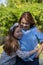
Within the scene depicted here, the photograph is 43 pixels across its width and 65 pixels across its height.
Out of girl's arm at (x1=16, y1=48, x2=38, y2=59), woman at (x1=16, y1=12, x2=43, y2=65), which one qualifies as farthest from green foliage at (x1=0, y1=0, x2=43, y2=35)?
girl's arm at (x1=16, y1=48, x2=38, y2=59)

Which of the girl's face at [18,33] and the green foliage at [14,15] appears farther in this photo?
the green foliage at [14,15]

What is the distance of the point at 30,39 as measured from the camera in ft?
11.2

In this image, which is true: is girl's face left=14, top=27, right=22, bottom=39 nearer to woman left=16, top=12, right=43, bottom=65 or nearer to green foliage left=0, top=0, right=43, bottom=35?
woman left=16, top=12, right=43, bottom=65

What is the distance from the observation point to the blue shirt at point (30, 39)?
3.39 m

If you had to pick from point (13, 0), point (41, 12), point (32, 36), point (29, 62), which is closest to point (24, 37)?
point (32, 36)

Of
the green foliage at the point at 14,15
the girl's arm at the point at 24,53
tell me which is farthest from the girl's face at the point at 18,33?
the green foliage at the point at 14,15

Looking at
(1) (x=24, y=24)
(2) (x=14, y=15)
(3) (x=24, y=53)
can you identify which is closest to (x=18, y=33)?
(1) (x=24, y=24)

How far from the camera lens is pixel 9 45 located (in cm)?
343

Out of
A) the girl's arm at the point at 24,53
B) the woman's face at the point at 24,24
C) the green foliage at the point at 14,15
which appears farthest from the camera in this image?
the green foliage at the point at 14,15

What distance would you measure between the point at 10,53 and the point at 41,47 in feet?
1.22

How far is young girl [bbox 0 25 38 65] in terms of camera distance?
339 cm

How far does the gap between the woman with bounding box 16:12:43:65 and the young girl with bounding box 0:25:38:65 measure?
5cm

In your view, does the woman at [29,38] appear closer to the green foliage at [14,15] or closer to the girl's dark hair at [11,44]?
the girl's dark hair at [11,44]

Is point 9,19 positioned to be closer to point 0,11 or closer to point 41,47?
point 0,11
